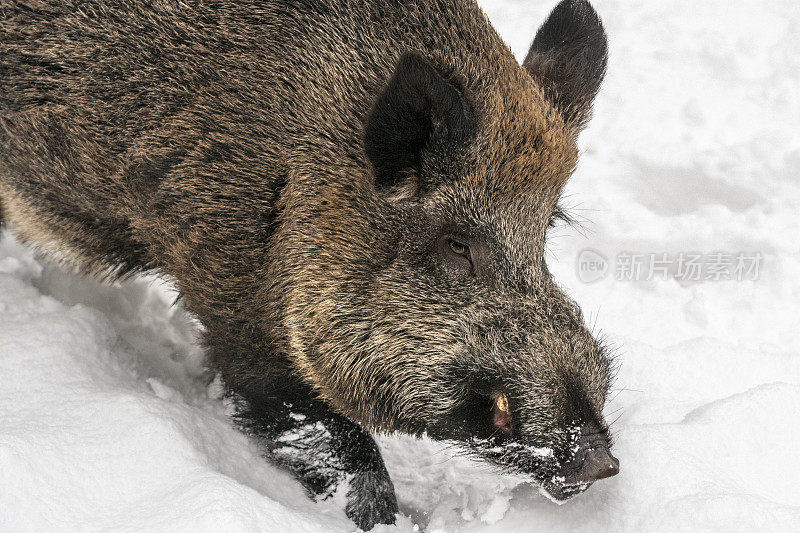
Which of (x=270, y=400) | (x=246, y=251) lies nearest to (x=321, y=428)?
(x=270, y=400)

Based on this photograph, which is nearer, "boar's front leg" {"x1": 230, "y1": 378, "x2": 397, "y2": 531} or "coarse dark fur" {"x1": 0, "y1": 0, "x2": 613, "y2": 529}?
"coarse dark fur" {"x1": 0, "y1": 0, "x2": 613, "y2": 529}

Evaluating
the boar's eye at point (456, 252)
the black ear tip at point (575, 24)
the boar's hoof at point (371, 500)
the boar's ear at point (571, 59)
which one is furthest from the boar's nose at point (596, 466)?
the black ear tip at point (575, 24)

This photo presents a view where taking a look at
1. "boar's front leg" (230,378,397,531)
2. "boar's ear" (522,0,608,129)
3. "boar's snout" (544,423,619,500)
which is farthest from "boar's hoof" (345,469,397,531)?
"boar's ear" (522,0,608,129)

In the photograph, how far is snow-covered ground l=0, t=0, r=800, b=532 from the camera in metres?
3.29

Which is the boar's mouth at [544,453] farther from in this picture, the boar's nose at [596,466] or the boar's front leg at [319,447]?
the boar's front leg at [319,447]

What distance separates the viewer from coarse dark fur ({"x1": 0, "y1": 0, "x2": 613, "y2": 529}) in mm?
3334

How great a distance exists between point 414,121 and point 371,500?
1712 mm

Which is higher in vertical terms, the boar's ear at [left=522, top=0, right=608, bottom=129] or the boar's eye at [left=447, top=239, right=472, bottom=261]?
the boar's ear at [left=522, top=0, right=608, bottom=129]

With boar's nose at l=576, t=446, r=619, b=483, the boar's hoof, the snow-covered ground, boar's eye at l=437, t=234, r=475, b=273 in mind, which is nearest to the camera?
boar's nose at l=576, t=446, r=619, b=483

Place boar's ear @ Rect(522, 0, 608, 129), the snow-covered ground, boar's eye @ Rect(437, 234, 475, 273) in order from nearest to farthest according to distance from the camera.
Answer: the snow-covered ground
boar's eye @ Rect(437, 234, 475, 273)
boar's ear @ Rect(522, 0, 608, 129)

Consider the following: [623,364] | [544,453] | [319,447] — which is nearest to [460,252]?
[544,453]

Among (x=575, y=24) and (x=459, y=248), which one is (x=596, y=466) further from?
(x=575, y=24)

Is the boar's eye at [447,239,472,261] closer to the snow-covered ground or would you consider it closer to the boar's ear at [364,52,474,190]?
the boar's ear at [364,52,474,190]

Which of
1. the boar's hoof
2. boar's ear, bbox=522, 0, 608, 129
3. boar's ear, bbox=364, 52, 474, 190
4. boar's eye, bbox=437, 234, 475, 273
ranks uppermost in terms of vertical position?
boar's ear, bbox=522, 0, 608, 129
